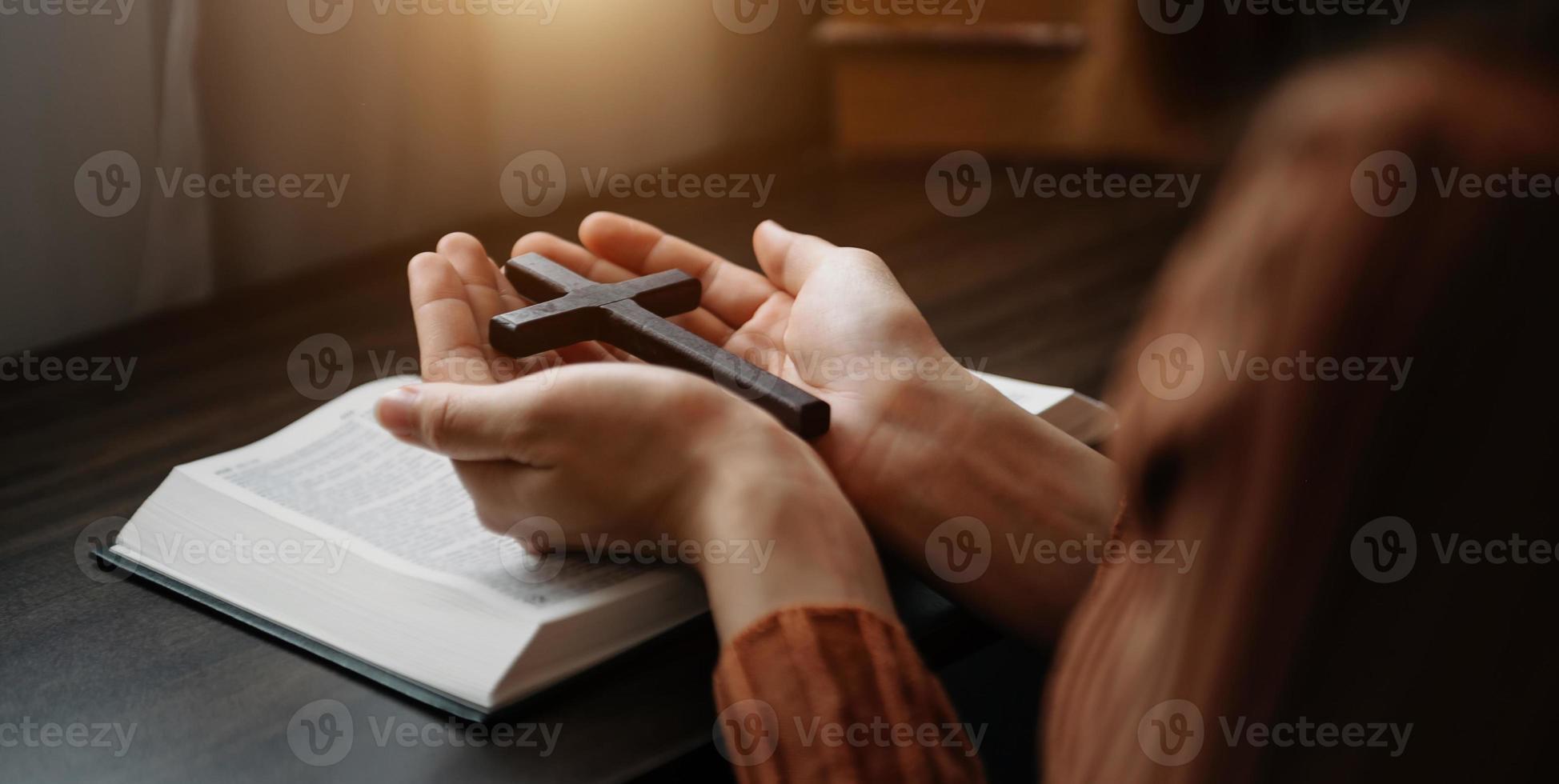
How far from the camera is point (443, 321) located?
82 centimetres

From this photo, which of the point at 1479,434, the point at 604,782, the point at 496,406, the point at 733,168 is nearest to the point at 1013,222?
the point at 733,168

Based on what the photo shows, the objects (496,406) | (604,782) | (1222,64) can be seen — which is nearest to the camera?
(1222,64)

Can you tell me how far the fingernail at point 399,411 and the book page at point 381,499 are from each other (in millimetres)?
71

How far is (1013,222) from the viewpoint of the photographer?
5.00 feet

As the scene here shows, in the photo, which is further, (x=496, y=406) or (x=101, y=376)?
(x=101, y=376)

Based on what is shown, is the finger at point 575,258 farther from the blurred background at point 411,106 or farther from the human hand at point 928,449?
the blurred background at point 411,106

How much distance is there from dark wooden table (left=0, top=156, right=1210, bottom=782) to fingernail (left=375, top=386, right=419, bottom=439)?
0.13 metres

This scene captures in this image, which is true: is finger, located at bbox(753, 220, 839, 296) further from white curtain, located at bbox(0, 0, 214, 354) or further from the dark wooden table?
white curtain, located at bbox(0, 0, 214, 354)

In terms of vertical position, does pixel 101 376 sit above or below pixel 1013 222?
below

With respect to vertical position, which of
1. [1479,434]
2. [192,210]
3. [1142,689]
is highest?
[1479,434]

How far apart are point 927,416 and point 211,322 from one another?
781 millimetres

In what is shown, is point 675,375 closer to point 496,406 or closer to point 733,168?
point 496,406

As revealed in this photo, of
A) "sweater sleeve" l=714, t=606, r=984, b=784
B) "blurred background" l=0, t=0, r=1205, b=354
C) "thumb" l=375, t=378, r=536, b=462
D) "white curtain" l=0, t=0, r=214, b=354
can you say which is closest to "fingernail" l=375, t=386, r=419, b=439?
"thumb" l=375, t=378, r=536, b=462

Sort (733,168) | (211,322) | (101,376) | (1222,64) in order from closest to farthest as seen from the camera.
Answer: (1222,64) → (101,376) → (211,322) → (733,168)
